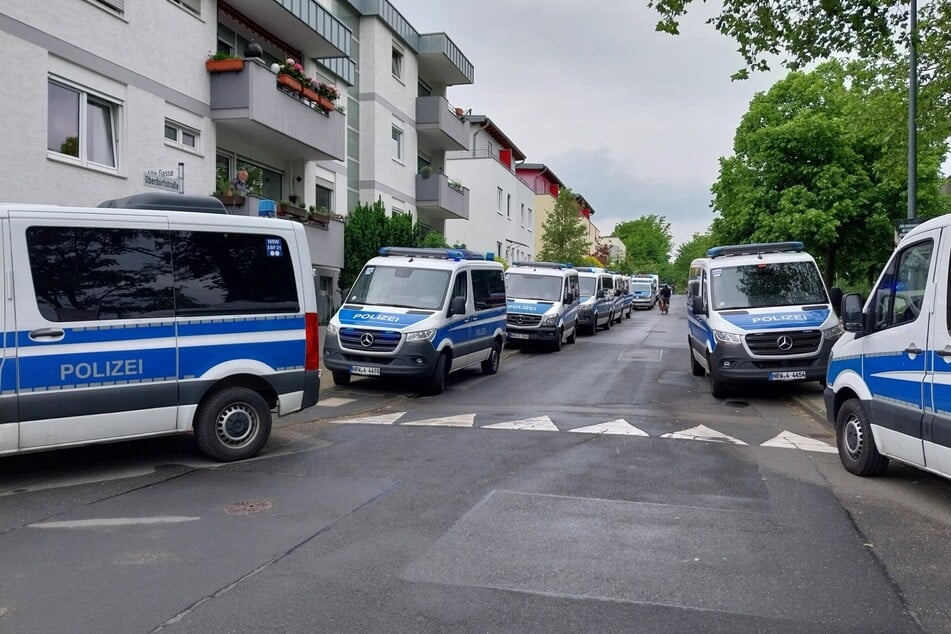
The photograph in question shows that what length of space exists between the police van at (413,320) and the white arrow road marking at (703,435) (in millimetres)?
4299

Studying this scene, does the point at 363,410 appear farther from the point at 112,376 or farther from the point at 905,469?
the point at 905,469

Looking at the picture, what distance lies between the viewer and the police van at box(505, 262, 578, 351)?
21.0m

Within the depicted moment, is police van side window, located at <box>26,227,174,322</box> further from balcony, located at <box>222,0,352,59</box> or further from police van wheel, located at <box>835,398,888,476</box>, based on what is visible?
balcony, located at <box>222,0,352,59</box>

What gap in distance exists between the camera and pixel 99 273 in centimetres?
672

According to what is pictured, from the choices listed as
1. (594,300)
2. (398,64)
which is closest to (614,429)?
(594,300)

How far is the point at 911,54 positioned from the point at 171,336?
14.6 meters

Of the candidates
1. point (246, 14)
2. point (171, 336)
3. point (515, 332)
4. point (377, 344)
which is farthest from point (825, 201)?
point (171, 336)

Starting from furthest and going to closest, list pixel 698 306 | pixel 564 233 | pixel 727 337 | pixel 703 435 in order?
pixel 564 233
pixel 698 306
pixel 727 337
pixel 703 435

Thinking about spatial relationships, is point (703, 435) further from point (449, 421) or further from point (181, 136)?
point (181, 136)

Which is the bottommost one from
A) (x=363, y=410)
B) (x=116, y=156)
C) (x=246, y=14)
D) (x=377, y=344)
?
(x=363, y=410)

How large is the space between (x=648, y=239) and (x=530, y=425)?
129018 mm

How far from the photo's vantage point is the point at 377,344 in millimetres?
12336

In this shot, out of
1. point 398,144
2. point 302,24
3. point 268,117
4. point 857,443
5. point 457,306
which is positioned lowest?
point 857,443

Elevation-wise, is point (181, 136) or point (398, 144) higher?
point (398, 144)
